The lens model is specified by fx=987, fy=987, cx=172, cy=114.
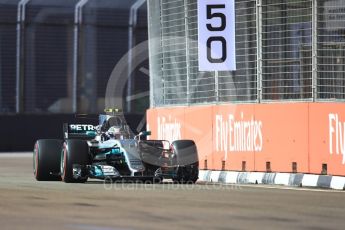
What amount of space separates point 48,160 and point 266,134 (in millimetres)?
4007

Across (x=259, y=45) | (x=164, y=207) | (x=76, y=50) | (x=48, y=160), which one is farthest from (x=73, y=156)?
(x=76, y=50)

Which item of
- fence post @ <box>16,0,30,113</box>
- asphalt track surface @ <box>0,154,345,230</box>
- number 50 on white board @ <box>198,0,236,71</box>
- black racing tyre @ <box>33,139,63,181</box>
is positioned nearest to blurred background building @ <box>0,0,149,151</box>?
fence post @ <box>16,0,30,113</box>

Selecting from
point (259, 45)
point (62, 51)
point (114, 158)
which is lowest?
point (114, 158)

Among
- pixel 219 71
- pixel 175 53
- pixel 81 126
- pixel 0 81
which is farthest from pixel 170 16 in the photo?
pixel 0 81

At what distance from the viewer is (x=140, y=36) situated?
4094 cm

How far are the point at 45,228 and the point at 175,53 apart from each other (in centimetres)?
1207

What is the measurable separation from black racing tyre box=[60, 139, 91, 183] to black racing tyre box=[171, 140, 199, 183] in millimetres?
1540

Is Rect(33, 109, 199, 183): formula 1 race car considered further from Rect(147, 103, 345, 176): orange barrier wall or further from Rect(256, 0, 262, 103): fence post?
Rect(256, 0, 262, 103): fence post

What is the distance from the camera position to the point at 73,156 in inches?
655

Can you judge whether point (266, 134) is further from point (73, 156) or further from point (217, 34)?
point (73, 156)

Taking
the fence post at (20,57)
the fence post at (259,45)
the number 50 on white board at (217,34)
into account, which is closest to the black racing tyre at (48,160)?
the number 50 on white board at (217,34)

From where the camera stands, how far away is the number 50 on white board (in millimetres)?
18422

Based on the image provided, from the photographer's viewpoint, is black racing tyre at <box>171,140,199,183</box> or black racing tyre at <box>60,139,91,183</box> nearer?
black racing tyre at <box>60,139,91,183</box>

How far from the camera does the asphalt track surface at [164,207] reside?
32.5ft
